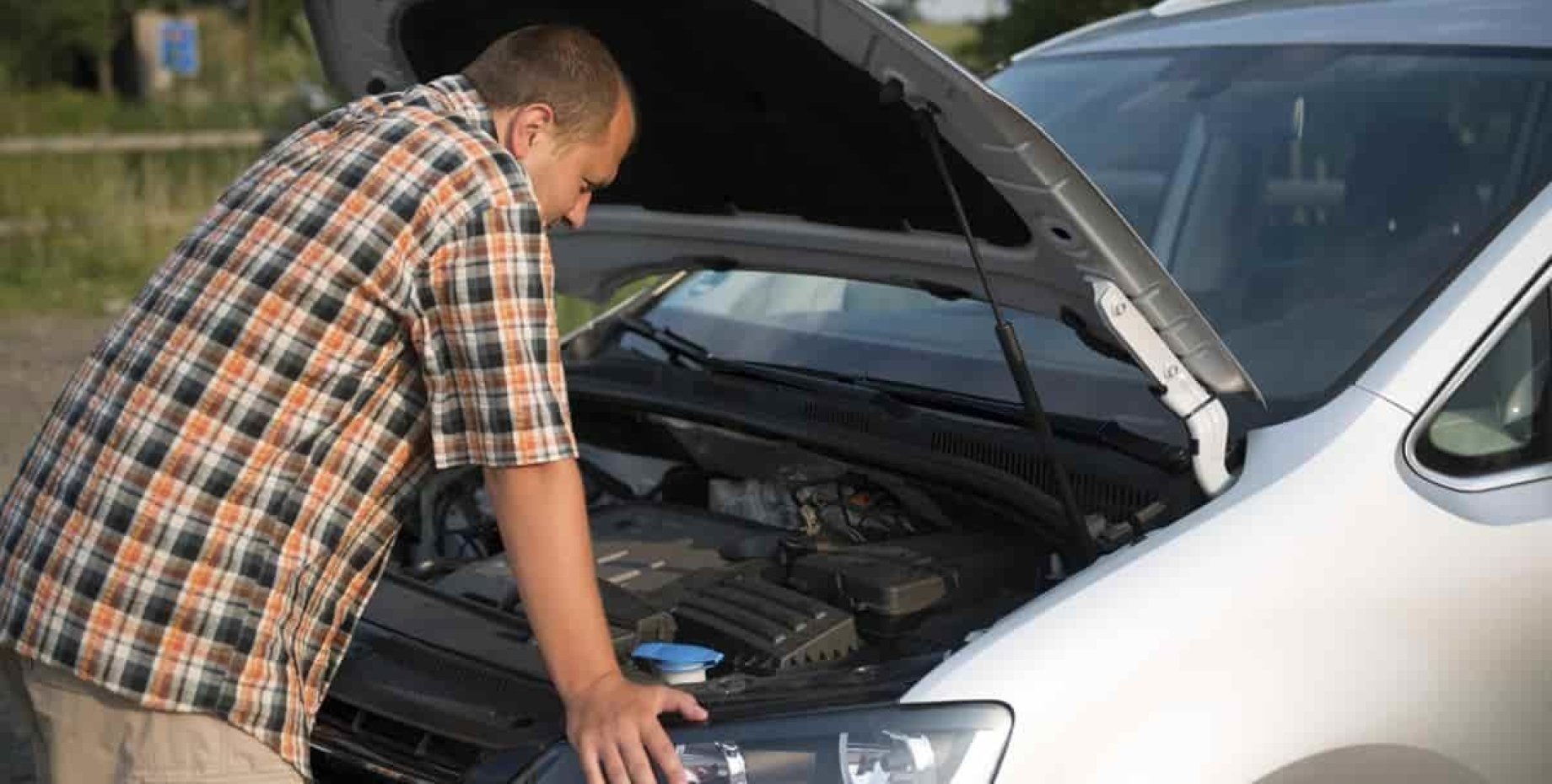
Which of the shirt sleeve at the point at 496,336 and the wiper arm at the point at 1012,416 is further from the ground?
the shirt sleeve at the point at 496,336

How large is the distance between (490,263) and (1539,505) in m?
1.51

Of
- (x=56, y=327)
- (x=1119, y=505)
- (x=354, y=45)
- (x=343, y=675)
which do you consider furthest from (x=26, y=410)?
(x=1119, y=505)

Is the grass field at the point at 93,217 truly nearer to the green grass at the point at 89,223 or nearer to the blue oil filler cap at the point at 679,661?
the green grass at the point at 89,223

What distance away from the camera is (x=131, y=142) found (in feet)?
48.8

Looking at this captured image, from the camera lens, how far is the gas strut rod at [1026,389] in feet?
8.50

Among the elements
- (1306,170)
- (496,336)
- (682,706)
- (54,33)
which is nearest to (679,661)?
(682,706)

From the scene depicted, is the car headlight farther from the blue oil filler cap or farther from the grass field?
the grass field

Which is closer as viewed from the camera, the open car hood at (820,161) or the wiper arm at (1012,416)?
the open car hood at (820,161)

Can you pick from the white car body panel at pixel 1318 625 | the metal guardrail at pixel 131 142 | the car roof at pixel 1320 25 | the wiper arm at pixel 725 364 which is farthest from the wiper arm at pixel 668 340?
the metal guardrail at pixel 131 142

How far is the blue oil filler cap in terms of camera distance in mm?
A: 2527

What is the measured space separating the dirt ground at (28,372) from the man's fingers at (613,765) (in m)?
2.96

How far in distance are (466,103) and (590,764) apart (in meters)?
0.85

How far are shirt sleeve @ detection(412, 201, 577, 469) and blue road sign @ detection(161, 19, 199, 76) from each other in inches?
764

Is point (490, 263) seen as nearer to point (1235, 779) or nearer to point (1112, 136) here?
point (1235, 779)
